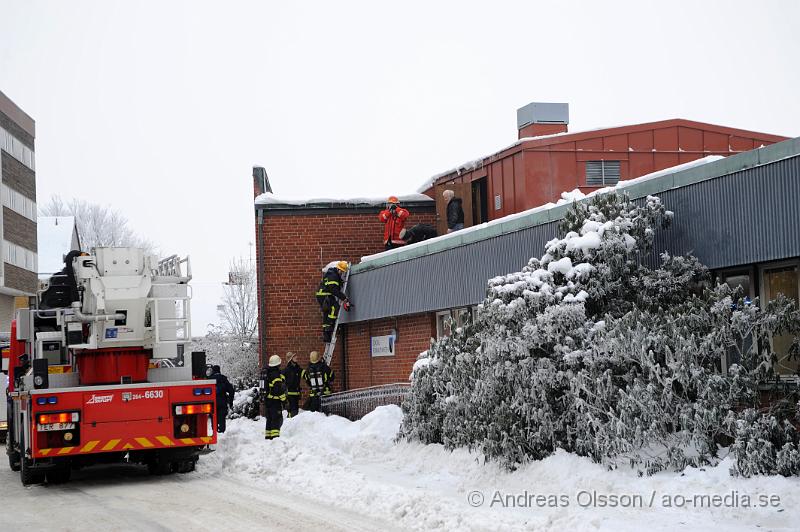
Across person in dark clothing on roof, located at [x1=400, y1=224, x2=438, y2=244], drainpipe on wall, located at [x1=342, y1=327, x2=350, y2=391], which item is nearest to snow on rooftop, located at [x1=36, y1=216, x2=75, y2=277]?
drainpipe on wall, located at [x1=342, y1=327, x2=350, y2=391]

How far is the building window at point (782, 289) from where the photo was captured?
11.4 metres

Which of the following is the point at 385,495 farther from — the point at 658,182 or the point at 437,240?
the point at 437,240

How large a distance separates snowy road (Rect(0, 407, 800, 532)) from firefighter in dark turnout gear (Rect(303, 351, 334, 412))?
5.99m

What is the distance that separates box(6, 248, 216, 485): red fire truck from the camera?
14297mm

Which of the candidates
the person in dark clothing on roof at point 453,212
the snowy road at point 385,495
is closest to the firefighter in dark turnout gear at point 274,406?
the snowy road at point 385,495

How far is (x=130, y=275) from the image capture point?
15.0 m

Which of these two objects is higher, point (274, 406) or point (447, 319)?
point (447, 319)

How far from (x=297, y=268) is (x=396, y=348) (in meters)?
4.64

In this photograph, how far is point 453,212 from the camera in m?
24.7

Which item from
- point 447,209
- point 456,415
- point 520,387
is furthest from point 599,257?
point 447,209

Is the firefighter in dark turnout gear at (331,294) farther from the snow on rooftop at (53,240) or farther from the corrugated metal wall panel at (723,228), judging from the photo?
the snow on rooftop at (53,240)

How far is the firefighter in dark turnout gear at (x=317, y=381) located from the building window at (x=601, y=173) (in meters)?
7.58

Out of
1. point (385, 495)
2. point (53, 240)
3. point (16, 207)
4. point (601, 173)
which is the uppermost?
point (16, 207)

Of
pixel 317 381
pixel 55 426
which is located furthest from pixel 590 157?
pixel 55 426
